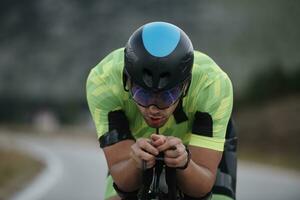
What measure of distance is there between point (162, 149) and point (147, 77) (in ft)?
1.33

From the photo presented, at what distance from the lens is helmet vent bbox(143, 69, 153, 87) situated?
3650mm

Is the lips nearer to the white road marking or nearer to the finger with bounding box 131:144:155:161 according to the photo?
the finger with bounding box 131:144:155:161

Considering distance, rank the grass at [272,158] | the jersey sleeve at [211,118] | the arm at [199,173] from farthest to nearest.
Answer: the grass at [272,158] → the jersey sleeve at [211,118] → the arm at [199,173]

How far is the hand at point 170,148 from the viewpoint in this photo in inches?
136

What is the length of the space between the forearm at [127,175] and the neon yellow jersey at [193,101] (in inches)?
9.8

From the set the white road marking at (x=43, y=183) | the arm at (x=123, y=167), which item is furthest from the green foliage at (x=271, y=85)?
the arm at (x=123, y=167)

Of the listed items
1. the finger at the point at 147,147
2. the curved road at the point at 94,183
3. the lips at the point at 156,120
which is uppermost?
the lips at the point at 156,120

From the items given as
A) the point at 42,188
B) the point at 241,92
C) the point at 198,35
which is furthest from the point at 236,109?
the point at 42,188

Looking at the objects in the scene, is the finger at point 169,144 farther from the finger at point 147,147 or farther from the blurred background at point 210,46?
the blurred background at point 210,46

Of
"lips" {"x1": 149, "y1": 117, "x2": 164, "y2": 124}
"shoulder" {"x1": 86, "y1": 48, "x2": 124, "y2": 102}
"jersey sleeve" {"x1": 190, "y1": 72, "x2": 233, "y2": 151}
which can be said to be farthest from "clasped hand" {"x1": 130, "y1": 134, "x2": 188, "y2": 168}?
"shoulder" {"x1": 86, "y1": 48, "x2": 124, "y2": 102}

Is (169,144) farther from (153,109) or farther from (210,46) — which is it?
(210,46)

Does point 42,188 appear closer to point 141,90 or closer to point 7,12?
point 141,90

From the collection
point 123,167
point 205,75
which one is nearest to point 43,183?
point 205,75

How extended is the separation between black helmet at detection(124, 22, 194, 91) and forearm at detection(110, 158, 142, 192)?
43 cm
